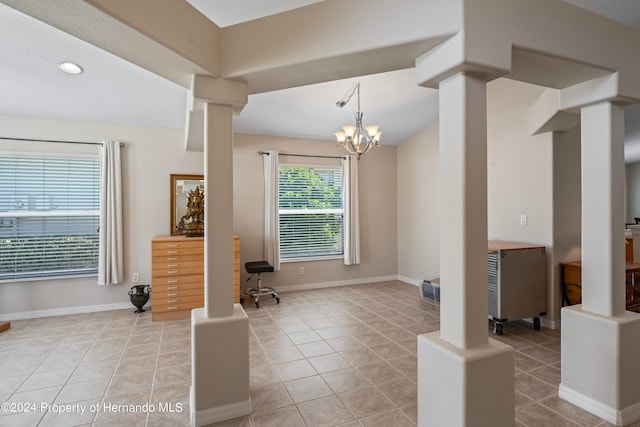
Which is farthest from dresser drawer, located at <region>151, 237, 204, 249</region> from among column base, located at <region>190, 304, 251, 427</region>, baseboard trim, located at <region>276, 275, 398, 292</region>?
column base, located at <region>190, 304, 251, 427</region>

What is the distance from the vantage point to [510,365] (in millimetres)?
1592

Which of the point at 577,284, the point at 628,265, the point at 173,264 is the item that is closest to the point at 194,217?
the point at 173,264

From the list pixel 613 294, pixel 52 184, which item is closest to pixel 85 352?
pixel 52 184

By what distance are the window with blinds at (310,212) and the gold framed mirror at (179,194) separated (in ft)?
4.33

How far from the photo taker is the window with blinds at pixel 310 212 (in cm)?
533

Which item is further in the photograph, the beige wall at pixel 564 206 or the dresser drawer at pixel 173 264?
the dresser drawer at pixel 173 264

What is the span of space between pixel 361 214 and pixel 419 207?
983 mm

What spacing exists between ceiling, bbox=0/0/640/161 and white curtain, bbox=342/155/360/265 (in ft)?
1.93

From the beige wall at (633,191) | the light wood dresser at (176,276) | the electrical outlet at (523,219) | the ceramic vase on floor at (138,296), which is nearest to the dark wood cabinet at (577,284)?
the electrical outlet at (523,219)

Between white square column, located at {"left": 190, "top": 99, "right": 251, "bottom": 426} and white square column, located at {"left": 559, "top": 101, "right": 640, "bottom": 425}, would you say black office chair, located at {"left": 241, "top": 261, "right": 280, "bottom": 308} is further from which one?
white square column, located at {"left": 559, "top": 101, "right": 640, "bottom": 425}

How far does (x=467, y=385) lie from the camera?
1479 mm

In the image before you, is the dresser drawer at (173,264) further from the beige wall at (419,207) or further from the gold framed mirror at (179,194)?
the beige wall at (419,207)

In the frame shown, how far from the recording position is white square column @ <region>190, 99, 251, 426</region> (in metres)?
2.00

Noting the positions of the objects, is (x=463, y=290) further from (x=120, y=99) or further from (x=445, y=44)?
(x=120, y=99)
